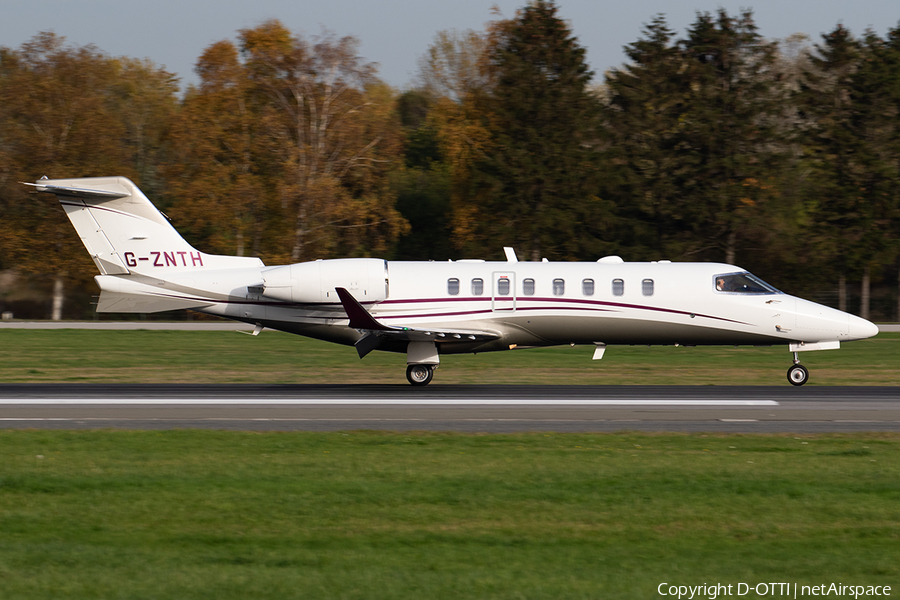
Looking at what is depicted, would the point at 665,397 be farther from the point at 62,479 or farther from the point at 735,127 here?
the point at 735,127

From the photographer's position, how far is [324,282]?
71.5ft

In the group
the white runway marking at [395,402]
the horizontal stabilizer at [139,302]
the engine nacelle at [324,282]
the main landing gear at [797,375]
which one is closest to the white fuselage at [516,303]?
the engine nacelle at [324,282]

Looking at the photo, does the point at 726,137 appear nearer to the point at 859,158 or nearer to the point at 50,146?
the point at 859,158

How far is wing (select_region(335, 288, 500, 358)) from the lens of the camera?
68.0 feet

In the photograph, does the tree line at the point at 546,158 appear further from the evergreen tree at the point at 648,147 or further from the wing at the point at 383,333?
the wing at the point at 383,333

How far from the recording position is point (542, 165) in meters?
51.9

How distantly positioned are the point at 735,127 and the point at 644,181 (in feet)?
19.1

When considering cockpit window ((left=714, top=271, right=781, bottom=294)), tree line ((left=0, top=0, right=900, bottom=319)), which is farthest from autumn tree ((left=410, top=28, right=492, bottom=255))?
cockpit window ((left=714, top=271, right=781, bottom=294))

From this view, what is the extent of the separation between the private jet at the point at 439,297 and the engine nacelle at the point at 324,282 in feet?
0.08

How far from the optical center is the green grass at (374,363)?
24.5 metres

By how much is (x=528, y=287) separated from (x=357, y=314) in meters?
4.06

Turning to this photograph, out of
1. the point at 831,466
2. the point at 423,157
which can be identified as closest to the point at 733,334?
the point at 831,466

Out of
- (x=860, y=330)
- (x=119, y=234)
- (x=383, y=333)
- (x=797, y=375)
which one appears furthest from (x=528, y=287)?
(x=119, y=234)

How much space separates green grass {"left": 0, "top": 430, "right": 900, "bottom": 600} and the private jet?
8362 mm
